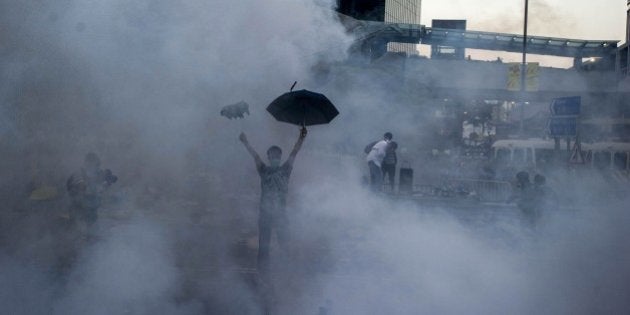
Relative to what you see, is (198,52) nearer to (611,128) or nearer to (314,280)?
(314,280)

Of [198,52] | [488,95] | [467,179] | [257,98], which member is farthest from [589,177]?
[198,52]

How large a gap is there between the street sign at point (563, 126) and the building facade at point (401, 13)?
10.1ft

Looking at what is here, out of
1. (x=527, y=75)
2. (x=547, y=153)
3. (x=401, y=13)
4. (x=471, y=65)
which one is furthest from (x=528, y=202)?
(x=471, y=65)

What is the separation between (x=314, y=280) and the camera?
Result: 7250mm

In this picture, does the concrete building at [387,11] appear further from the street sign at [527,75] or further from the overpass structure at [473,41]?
the street sign at [527,75]

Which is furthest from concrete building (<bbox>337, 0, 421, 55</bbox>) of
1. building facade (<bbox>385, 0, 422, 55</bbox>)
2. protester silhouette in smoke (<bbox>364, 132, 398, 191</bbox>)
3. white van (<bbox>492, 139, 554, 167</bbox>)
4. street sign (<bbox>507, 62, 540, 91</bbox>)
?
white van (<bbox>492, 139, 554, 167</bbox>)

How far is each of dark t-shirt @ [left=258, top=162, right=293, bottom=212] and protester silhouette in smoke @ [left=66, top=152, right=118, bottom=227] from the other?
99.3 inches

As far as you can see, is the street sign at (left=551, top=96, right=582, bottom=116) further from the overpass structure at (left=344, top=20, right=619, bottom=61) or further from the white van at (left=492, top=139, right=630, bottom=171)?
the white van at (left=492, top=139, right=630, bottom=171)

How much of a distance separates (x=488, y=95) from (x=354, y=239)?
13.0 metres

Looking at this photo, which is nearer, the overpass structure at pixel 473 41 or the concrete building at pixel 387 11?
the overpass structure at pixel 473 41

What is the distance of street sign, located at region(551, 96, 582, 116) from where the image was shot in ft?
39.4

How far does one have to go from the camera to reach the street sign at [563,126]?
39.9 ft

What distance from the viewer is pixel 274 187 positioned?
21.5ft

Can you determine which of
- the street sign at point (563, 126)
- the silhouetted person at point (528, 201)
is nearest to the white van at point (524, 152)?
the street sign at point (563, 126)
